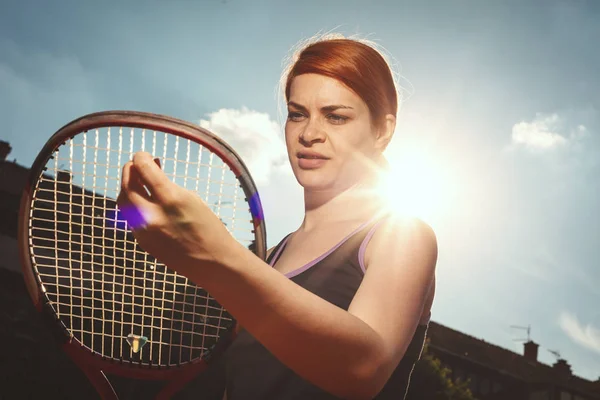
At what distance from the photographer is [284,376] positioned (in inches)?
54.7

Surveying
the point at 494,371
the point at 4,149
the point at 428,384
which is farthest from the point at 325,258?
the point at 4,149

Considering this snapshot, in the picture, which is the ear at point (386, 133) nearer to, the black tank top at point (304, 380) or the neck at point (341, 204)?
the neck at point (341, 204)

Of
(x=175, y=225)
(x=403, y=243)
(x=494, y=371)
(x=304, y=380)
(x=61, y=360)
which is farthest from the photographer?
(x=494, y=371)

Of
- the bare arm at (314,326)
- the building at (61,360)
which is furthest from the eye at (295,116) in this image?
the building at (61,360)

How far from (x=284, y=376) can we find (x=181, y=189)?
83cm

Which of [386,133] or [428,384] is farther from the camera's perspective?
[428,384]

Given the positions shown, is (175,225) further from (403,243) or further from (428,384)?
(428,384)

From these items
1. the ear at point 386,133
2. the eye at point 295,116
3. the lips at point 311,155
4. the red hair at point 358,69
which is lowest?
the lips at point 311,155

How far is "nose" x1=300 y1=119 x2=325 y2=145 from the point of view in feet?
5.54

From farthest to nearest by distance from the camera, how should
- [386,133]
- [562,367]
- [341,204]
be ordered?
1. [562,367]
2. [386,133]
3. [341,204]

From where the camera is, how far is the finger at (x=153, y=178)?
0.81 metres

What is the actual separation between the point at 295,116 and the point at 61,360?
12886mm

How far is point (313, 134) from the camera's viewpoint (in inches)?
66.5

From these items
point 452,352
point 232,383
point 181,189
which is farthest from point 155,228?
point 452,352
